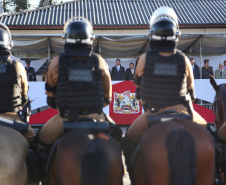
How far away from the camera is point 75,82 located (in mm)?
3178

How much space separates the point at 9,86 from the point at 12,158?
1.04 metres

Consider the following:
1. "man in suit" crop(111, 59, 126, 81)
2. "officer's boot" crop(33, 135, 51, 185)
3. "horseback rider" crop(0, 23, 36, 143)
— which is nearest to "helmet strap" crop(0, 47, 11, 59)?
"horseback rider" crop(0, 23, 36, 143)

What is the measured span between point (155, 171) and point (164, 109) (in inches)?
36.6

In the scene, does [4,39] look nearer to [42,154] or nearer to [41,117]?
[42,154]

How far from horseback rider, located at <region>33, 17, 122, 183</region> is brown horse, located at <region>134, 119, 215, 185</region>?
2.70ft

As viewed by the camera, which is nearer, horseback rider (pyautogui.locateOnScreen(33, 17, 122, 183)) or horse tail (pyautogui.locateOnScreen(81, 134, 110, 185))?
horse tail (pyautogui.locateOnScreen(81, 134, 110, 185))

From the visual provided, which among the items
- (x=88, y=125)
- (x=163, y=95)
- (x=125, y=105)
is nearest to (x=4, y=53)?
(x=88, y=125)

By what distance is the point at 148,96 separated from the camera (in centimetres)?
337

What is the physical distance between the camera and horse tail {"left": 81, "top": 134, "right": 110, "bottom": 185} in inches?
99.6

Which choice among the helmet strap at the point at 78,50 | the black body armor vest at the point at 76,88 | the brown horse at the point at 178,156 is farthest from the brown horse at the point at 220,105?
the helmet strap at the point at 78,50

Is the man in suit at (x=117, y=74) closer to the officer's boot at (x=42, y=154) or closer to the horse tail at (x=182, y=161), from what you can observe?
the officer's boot at (x=42, y=154)

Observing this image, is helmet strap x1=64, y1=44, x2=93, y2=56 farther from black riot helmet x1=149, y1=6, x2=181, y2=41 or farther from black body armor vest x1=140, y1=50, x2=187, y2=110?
black riot helmet x1=149, y1=6, x2=181, y2=41

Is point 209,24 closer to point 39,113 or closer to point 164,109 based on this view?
point 39,113

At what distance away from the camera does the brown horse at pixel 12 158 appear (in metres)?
2.78
